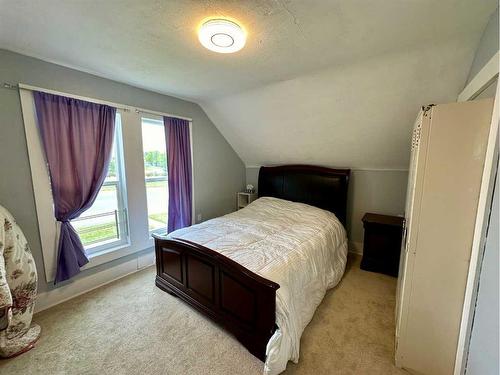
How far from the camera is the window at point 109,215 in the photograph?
2.50 metres

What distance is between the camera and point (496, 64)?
1.19 metres

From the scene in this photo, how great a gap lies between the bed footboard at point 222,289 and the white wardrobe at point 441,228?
95 cm

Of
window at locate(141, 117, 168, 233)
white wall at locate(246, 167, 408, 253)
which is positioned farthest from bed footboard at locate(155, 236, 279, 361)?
white wall at locate(246, 167, 408, 253)

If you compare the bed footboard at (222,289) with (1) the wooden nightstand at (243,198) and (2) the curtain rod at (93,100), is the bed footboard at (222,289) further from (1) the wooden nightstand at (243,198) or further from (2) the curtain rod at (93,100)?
(1) the wooden nightstand at (243,198)

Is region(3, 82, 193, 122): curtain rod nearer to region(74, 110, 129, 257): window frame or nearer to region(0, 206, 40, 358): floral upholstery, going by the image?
region(74, 110, 129, 257): window frame

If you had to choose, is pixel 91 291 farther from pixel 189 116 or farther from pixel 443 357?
pixel 443 357

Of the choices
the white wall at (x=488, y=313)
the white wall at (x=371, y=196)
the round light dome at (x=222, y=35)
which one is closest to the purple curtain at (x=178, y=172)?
the round light dome at (x=222, y=35)

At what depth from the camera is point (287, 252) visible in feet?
6.37

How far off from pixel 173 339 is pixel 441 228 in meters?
2.14

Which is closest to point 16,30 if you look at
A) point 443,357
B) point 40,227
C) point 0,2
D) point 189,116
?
point 0,2

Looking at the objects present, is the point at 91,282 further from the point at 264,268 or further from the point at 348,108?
the point at 348,108

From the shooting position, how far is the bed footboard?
155cm

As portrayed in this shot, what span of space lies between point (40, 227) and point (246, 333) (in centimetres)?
221

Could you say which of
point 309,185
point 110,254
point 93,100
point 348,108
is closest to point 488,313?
point 348,108
